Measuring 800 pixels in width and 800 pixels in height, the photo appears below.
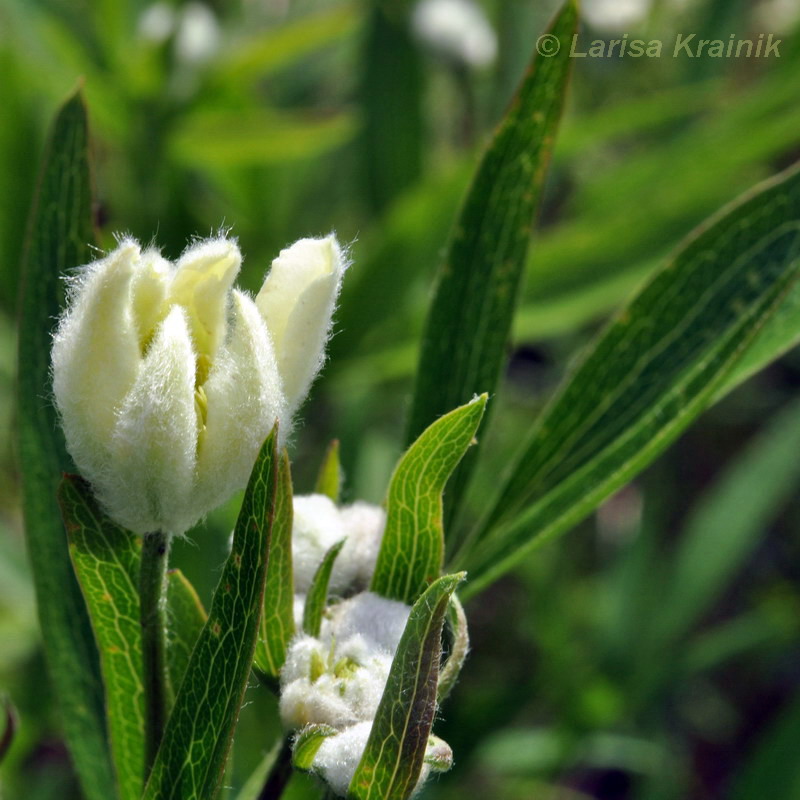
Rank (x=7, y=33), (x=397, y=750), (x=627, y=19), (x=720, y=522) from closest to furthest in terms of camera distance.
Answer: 1. (x=397, y=750)
2. (x=7, y=33)
3. (x=720, y=522)
4. (x=627, y=19)

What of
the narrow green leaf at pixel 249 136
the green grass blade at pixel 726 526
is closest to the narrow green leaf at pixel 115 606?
the narrow green leaf at pixel 249 136

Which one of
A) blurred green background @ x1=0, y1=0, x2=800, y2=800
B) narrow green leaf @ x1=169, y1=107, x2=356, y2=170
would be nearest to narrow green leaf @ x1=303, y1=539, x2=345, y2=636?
Result: blurred green background @ x1=0, y1=0, x2=800, y2=800

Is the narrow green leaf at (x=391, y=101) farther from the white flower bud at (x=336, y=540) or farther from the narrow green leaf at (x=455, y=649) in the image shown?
the narrow green leaf at (x=455, y=649)

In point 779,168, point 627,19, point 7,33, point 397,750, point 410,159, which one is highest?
point 779,168

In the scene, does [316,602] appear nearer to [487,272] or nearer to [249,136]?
[487,272]

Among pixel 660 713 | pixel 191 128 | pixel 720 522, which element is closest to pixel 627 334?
pixel 191 128

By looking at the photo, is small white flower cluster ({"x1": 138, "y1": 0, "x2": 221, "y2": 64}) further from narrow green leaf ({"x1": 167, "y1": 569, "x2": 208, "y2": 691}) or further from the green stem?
the green stem

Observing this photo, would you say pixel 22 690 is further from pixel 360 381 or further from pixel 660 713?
pixel 660 713
